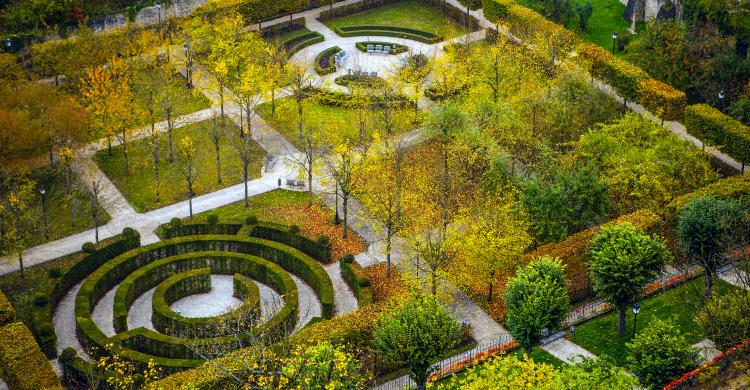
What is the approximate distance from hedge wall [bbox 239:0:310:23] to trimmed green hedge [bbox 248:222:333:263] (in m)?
39.1

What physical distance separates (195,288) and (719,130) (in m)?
46.7

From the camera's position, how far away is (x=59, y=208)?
92062 mm

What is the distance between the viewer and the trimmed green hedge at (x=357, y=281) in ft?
262

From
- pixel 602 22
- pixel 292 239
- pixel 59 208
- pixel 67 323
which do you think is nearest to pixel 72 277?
pixel 67 323

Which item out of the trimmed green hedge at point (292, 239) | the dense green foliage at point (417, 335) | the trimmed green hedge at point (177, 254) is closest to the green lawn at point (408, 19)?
the trimmed green hedge at point (292, 239)

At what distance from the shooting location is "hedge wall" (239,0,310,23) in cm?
12012

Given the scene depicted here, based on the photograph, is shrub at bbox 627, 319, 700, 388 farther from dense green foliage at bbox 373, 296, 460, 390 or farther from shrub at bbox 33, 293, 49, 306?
shrub at bbox 33, 293, 49, 306

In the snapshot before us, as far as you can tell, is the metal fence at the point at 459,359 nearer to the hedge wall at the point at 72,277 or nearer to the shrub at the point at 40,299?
the hedge wall at the point at 72,277

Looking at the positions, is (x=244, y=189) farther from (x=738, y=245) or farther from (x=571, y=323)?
(x=738, y=245)

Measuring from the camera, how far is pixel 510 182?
8706cm

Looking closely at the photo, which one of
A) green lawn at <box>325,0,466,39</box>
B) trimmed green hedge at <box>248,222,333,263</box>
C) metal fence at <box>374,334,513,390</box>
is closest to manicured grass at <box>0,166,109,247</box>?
trimmed green hedge at <box>248,222,333,263</box>

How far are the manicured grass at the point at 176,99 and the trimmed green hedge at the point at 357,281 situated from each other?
26456mm

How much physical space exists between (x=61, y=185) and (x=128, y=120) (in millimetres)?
8139

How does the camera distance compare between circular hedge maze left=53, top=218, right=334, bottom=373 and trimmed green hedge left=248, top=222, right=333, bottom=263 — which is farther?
trimmed green hedge left=248, top=222, right=333, bottom=263
